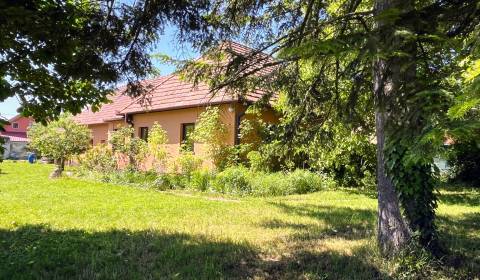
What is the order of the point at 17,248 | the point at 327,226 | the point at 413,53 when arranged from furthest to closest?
the point at 327,226 < the point at 17,248 < the point at 413,53

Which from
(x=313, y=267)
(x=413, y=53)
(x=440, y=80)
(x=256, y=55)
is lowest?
(x=313, y=267)

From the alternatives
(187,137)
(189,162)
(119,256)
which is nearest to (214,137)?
(189,162)

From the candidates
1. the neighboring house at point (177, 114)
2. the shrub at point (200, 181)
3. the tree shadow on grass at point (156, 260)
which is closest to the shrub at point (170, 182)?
the shrub at point (200, 181)

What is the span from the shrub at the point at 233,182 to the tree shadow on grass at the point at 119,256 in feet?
22.9

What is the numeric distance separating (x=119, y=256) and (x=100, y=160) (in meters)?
14.7

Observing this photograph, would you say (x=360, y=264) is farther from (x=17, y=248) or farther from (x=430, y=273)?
(x=17, y=248)

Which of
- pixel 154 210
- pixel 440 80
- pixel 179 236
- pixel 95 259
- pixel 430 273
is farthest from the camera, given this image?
pixel 154 210

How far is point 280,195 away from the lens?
13.8m

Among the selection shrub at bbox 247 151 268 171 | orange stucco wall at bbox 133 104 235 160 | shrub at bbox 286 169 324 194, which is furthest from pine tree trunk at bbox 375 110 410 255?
orange stucco wall at bbox 133 104 235 160

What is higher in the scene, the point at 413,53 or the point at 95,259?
the point at 413,53

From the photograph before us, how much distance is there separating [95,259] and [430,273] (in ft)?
13.9

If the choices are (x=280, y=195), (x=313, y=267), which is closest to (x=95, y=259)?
(x=313, y=267)

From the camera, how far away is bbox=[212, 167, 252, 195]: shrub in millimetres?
13984

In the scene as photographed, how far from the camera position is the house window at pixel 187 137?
1839 centimetres
